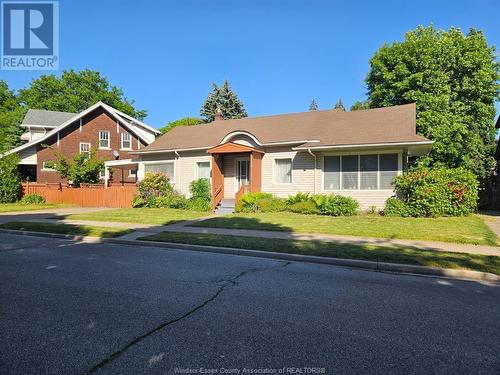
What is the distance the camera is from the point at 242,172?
20562 mm

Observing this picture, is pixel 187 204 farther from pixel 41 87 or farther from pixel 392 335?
pixel 41 87

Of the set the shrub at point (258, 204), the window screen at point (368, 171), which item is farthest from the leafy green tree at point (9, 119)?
the window screen at point (368, 171)

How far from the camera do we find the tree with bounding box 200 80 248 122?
50.0 metres

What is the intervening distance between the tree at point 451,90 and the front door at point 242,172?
1055cm

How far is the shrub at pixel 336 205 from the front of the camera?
53.4 ft

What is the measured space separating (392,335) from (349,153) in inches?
556

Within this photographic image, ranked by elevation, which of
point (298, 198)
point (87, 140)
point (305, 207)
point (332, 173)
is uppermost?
point (87, 140)

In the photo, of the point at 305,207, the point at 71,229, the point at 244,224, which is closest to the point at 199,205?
the point at 305,207

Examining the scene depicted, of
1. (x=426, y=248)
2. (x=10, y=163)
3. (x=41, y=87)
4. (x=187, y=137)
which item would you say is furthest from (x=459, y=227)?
(x=41, y=87)

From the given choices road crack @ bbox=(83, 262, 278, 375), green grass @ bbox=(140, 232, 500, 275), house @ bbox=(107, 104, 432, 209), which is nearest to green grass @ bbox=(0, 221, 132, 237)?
green grass @ bbox=(140, 232, 500, 275)

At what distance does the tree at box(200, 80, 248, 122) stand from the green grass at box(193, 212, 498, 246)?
1448 inches

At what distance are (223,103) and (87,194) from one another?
2932cm

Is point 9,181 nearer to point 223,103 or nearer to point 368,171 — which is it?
point 368,171

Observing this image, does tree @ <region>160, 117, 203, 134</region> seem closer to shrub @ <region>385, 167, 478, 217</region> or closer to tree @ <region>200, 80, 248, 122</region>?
tree @ <region>200, 80, 248, 122</region>
